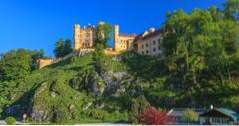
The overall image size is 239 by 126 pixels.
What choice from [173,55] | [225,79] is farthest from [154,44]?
[225,79]

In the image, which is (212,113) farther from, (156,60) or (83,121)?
(156,60)

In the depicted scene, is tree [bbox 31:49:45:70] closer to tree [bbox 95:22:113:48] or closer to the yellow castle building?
tree [bbox 95:22:113:48]

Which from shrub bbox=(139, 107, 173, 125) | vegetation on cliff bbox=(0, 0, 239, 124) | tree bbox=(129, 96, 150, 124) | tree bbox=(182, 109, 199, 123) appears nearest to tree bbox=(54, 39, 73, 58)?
vegetation on cliff bbox=(0, 0, 239, 124)

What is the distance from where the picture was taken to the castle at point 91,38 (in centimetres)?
15750

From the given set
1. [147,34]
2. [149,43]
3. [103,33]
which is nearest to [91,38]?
[103,33]

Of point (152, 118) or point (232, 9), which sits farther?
point (232, 9)

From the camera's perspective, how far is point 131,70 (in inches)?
5192

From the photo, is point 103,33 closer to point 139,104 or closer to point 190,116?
point 139,104

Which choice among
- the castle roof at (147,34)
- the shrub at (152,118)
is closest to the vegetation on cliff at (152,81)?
the castle roof at (147,34)

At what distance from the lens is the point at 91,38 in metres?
164

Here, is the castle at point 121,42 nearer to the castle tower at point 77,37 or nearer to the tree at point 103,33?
the castle tower at point 77,37

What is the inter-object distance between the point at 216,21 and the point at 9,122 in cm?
5437

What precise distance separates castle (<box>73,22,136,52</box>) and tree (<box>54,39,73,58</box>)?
166 inches

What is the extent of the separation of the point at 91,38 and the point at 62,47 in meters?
10.4
